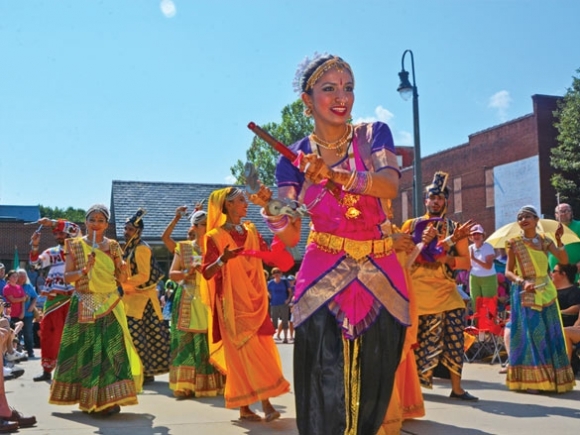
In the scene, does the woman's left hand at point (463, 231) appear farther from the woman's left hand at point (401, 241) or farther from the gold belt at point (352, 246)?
the gold belt at point (352, 246)

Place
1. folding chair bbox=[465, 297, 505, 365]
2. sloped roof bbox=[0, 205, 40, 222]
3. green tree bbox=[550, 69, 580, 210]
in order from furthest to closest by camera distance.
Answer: sloped roof bbox=[0, 205, 40, 222], green tree bbox=[550, 69, 580, 210], folding chair bbox=[465, 297, 505, 365]

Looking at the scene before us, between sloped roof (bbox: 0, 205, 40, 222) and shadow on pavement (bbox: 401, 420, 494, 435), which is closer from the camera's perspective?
shadow on pavement (bbox: 401, 420, 494, 435)

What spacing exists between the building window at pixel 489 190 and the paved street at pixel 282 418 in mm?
26303

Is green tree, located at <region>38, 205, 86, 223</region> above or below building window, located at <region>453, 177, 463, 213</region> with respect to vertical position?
above

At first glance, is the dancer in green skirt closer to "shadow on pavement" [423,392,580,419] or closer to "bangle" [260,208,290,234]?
"shadow on pavement" [423,392,580,419]

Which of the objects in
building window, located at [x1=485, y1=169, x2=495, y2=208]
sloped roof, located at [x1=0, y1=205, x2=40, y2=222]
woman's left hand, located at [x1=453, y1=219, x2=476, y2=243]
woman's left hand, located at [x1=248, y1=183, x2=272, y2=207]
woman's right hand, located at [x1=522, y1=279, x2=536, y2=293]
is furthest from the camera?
sloped roof, located at [x1=0, y1=205, x2=40, y2=222]

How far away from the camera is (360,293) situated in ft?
11.9

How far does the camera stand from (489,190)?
112ft

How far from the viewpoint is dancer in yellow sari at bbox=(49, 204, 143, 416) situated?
688 cm

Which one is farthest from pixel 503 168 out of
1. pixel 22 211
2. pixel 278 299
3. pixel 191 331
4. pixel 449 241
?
pixel 449 241

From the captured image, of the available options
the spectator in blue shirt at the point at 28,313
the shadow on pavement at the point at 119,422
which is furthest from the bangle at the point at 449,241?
the spectator in blue shirt at the point at 28,313

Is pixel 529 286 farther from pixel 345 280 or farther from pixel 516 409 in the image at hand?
pixel 345 280

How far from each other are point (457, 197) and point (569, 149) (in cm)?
959

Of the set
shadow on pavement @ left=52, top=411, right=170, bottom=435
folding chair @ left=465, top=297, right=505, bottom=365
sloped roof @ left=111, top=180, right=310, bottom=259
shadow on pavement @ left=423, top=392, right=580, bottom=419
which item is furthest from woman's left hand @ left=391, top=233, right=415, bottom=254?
sloped roof @ left=111, top=180, right=310, bottom=259
